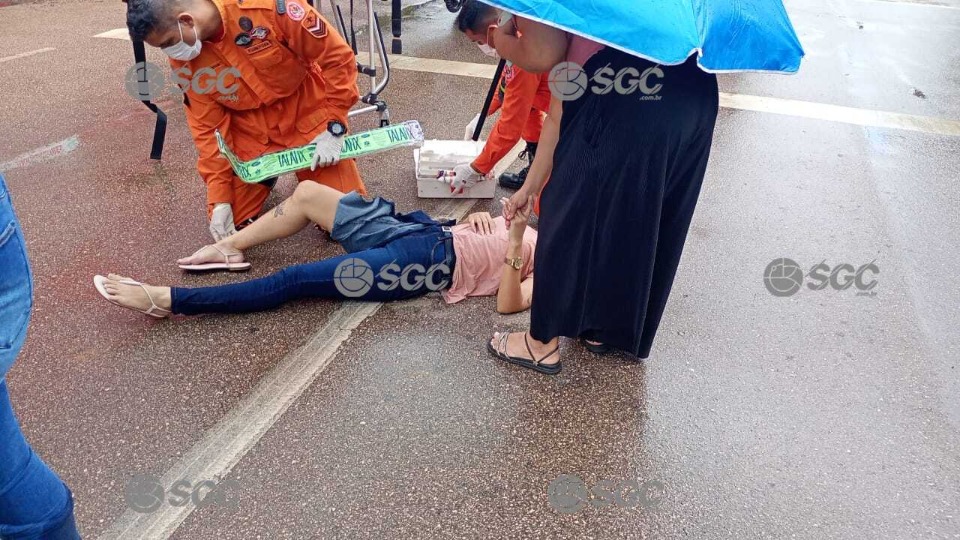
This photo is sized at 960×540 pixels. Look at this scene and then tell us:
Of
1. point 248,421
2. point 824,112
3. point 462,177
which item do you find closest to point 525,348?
point 248,421

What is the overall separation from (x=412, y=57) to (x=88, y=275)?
162 inches

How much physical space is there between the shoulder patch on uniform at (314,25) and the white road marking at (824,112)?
2827 mm

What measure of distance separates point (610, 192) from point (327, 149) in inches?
62.6

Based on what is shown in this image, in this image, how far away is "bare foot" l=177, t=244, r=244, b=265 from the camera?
2.71 metres

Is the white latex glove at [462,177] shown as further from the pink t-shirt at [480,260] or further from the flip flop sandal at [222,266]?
the flip flop sandal at [222,266]

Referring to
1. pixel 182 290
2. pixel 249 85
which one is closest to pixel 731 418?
pixel 182 290

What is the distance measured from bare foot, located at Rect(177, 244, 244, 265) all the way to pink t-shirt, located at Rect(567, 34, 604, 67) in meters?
1.74

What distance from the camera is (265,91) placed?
116 inches

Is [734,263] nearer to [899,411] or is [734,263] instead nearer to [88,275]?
[899,411]
